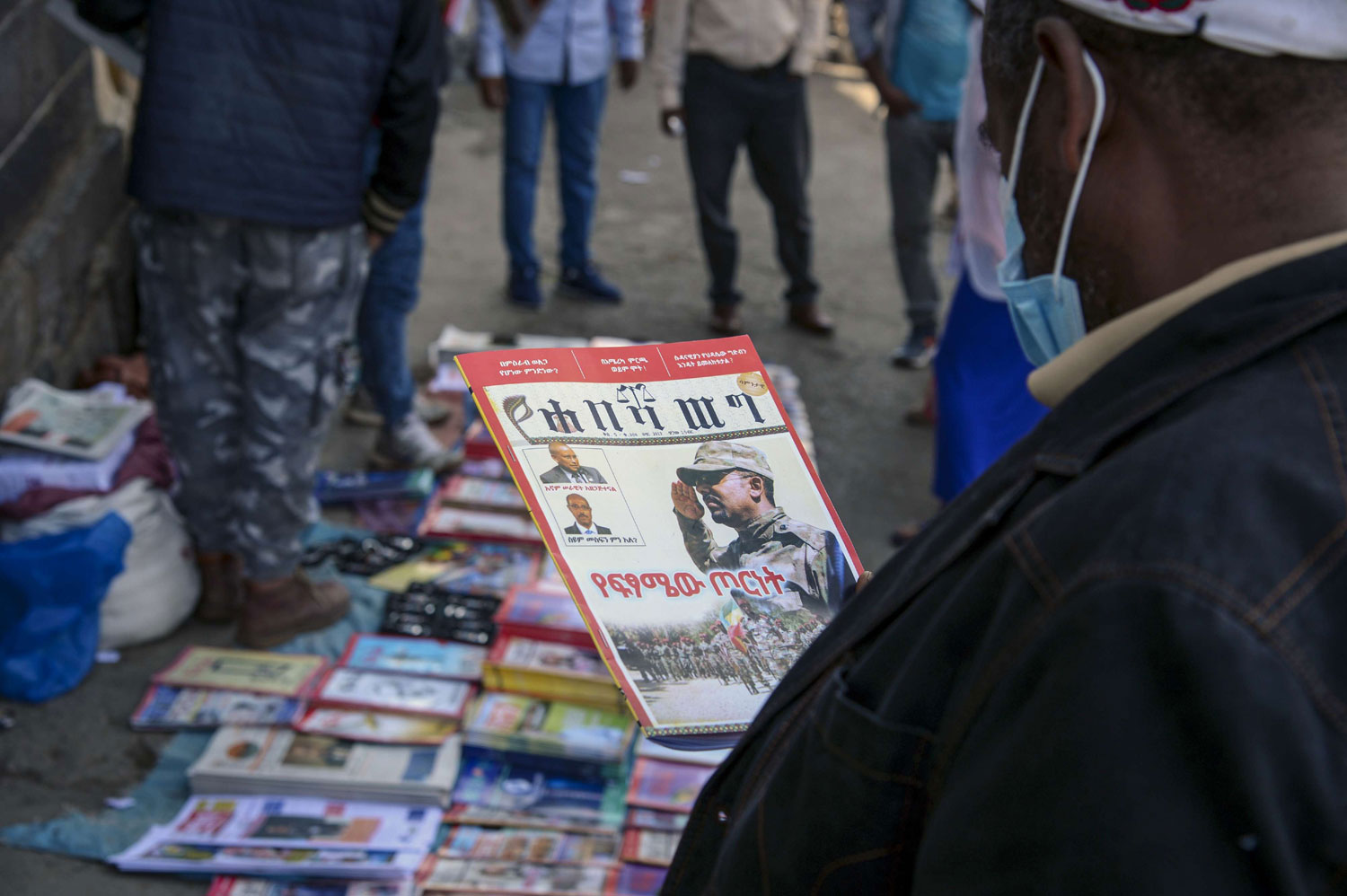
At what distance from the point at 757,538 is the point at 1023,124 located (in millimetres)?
454

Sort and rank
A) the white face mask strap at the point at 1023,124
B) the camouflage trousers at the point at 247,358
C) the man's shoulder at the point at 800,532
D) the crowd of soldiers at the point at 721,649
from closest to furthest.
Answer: the white face mask strap at the point at 1023,124 < the crowd of soldiers at the point at 721,649 < the man's shoulder at the point at 800,532 < the camouflage trousers at the point at 247,358

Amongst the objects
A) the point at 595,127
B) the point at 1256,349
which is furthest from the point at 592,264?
the point at 1256,349

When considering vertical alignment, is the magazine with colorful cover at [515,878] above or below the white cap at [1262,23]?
below

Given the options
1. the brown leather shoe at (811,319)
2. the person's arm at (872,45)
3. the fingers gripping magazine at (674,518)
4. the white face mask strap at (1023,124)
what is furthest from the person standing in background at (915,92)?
the white face mask strap at (1023,124)

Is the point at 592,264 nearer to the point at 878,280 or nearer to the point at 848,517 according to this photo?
the point at 878,280

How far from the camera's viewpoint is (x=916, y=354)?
15.6 ft

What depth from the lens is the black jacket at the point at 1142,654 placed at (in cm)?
50

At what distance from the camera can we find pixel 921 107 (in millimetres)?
4086

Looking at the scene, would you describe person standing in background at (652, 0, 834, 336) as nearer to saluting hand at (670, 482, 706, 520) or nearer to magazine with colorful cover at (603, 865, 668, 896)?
magazine with colorful cover at (603, 865, 668, 896)

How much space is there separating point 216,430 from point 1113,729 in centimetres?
249

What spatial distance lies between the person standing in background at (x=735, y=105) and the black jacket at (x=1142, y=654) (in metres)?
3.91

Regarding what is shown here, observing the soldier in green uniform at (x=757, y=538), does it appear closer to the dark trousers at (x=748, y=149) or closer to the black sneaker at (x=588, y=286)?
the dark trousers at (x=748, y=149)

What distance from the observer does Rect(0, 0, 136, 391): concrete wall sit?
9.84 feet

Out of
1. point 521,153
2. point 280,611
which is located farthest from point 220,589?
point 521,153
